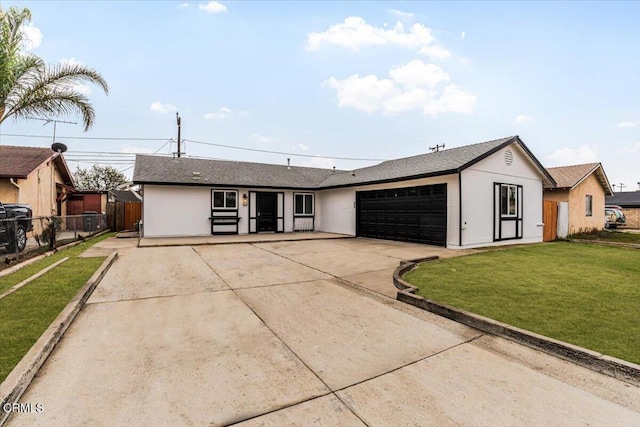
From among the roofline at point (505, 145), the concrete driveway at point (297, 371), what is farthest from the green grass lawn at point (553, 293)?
the roofline at point (505, 145)

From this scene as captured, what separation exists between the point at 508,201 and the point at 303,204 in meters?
9.75

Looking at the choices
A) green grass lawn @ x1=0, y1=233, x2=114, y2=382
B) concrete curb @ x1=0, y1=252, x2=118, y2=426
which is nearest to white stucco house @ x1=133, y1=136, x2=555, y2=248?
green grass lawn @ x1=0, y1=233, x2=114, y2=382

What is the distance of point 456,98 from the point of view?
16.9 meters

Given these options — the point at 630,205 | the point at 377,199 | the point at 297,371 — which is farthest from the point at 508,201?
the point at 630,205

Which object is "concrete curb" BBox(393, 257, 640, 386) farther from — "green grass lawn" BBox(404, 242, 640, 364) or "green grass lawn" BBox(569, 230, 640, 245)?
"green grass lawn" BBox(569, 230, 640, 245)

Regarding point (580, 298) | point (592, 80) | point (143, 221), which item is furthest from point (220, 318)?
point (592, 80)

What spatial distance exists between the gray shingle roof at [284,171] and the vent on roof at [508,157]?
443 millimetres

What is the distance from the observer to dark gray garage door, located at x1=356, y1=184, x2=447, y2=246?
10.8 meters

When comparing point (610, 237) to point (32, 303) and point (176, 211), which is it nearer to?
point (176, 211)

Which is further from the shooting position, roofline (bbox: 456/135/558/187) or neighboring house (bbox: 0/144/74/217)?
neighboring house (bbox: 0/144/74/217)

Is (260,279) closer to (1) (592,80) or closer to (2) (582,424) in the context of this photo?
(2) (582,424)

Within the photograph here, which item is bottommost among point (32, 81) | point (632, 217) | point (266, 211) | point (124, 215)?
point (632, 217)

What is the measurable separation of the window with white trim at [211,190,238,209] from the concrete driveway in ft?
31.4

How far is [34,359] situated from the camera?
259cm
